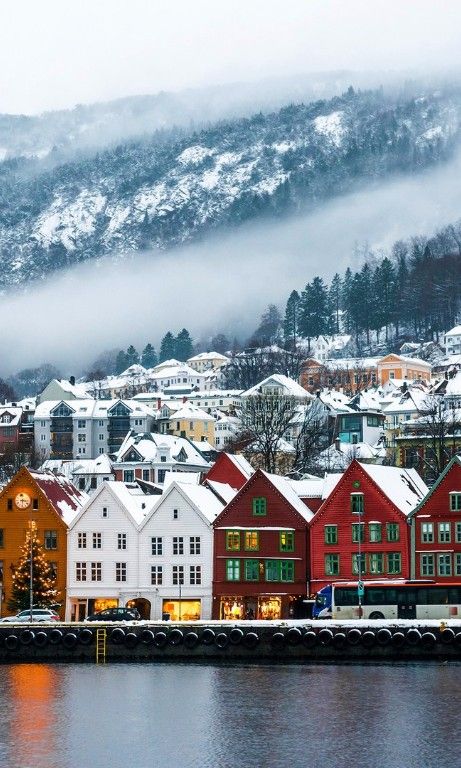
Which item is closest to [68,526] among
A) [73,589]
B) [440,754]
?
[73,589]

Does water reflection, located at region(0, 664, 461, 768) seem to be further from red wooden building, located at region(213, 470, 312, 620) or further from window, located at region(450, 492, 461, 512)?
red wooden building, located at region(213, 470, 312, 620)

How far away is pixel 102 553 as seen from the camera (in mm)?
126625

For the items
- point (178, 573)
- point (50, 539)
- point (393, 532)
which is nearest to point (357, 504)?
point (393, 532)

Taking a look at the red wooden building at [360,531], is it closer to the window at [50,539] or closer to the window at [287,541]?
the window at [287,541]

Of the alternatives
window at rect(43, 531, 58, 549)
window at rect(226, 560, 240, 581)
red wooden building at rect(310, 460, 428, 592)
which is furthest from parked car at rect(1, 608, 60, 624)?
red wooden building at rect(310, 460, 428, 592)

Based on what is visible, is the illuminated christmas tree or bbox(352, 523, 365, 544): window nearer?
bbox(352, 523, 365, 544): window

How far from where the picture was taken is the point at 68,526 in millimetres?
128000

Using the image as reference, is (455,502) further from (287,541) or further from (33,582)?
(33,582)

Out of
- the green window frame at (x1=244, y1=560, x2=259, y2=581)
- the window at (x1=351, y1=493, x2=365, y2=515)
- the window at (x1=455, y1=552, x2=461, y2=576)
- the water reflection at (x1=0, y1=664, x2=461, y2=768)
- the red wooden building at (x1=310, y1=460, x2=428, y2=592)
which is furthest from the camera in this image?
the green window frame at (x1=244, y1=560, x2=259, y2=581)

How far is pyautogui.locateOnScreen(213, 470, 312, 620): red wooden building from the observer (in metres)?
121

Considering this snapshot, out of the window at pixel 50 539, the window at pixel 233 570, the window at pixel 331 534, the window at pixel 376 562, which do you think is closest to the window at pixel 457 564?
the window at pixel 376 562

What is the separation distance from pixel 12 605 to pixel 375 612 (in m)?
32.1

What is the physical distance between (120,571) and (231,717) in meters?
52.3

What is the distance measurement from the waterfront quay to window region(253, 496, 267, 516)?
23668 millimetres
